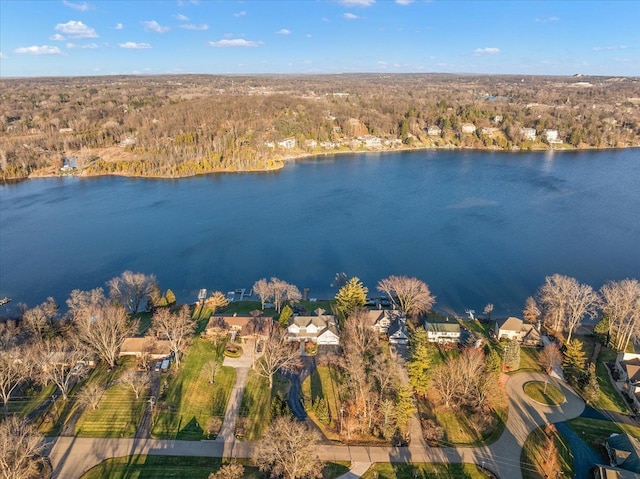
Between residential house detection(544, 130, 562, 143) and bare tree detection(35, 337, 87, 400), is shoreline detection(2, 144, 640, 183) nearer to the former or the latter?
residential house detection(544, 130, 562, 143)

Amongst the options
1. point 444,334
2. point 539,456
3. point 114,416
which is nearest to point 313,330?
point 444,334

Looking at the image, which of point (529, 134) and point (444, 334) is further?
point (529, 134)

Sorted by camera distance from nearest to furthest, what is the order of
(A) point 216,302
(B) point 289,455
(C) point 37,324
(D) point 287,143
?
(B) point 289,455 < (C) point 37,324 < (A) point 216,302 < (D) point 287,143

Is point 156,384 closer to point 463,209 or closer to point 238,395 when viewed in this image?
point 238,395

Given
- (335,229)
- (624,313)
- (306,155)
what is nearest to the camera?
(624,313)

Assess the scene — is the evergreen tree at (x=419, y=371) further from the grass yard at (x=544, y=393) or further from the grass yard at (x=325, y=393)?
the grass yard at (x=544, y=393)

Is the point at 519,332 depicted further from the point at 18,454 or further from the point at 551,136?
the point at 551,136

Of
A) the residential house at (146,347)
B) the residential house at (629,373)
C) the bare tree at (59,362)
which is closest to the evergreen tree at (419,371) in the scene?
the residential house at (629,373)
